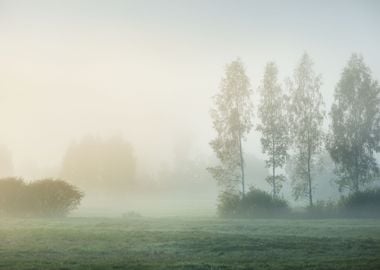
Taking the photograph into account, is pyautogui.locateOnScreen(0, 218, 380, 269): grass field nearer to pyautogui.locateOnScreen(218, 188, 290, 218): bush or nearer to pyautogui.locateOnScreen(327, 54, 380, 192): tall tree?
pyautogui.locateOnScreen(218, 188, 290, 218): bush

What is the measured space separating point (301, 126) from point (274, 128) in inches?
147

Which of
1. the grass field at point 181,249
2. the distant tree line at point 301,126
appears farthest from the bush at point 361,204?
the grass field at point 181,249

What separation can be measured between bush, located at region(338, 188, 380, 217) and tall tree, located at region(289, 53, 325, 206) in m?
6.94

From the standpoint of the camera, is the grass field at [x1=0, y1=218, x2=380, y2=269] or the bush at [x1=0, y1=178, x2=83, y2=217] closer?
the grass field at [x1=0, y1=218, x2=380, y2=269]

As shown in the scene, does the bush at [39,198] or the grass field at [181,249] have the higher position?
the bush at [39,198]

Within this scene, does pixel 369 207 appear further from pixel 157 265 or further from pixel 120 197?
pixel 120 197

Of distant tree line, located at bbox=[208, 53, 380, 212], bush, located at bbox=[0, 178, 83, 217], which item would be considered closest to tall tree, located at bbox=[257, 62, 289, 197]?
distant tree line, located at bbox=[208, 53, 380, 212]

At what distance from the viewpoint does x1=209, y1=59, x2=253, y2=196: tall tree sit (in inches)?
2441

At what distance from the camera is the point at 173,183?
14600 centimetres

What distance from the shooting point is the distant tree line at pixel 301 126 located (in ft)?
205

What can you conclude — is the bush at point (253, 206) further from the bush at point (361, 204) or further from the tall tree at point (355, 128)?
the tall tree at point (355, 128)

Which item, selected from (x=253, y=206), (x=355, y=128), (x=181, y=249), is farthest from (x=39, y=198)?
(x=355, y=128)

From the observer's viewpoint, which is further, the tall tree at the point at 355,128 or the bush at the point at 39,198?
the tall tree at the point at 355,128

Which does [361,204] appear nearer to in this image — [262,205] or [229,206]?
[262,205]
